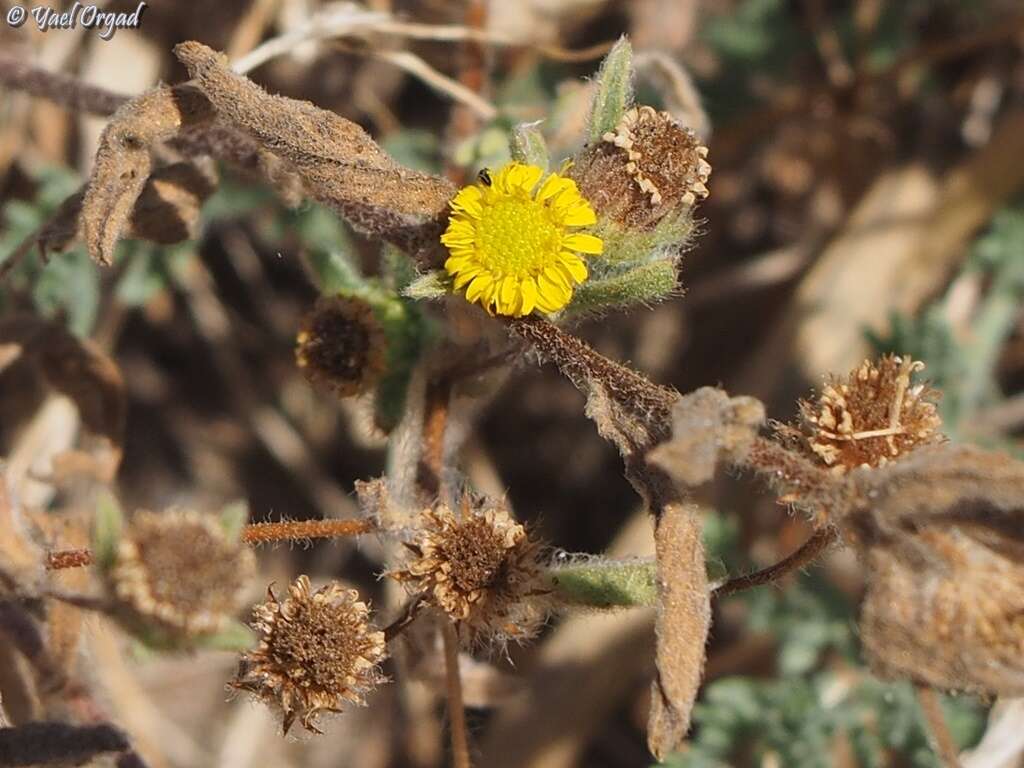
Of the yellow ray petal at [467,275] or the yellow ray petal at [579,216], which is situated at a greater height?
the yellow ray petal at [579,216]

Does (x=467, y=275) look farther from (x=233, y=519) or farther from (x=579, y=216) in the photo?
(x=233, y=519)

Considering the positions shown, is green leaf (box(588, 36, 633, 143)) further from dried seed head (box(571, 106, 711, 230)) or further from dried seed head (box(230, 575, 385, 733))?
dried seed head (box(230, 575, 385, 733))

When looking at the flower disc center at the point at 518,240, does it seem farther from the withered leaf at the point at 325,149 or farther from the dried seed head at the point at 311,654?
the dried seed head at the point at 311,654

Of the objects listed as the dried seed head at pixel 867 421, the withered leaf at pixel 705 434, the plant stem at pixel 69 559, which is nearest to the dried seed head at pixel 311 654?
the plant stem at pixel 69 559

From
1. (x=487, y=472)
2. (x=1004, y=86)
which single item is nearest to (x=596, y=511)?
(x=487, y=472)

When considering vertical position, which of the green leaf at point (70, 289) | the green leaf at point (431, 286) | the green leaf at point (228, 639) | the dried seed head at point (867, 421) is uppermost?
the green leaf at point (70, 289)

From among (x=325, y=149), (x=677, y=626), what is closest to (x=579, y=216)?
(x=325, y=149)
